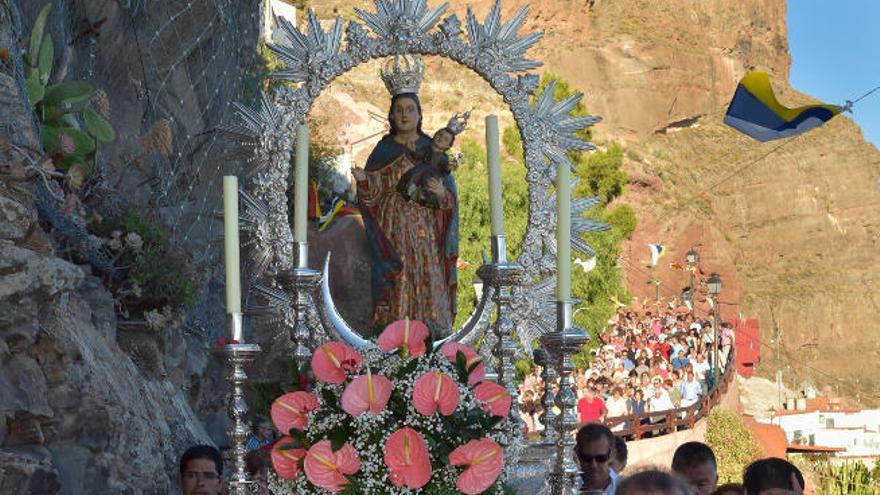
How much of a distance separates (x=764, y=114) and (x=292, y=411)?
9.61m

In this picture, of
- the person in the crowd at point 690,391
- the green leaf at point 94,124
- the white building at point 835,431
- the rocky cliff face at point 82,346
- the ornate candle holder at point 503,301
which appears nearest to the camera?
the ornate candle holder at point 503,301

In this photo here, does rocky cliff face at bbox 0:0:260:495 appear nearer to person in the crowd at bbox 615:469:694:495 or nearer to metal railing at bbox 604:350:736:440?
person in the crowd at bbox 615:469:694:495

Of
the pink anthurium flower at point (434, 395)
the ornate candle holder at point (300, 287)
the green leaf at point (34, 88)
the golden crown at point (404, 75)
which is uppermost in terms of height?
the green leaf at point (34, 88)

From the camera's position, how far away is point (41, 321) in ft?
22.4

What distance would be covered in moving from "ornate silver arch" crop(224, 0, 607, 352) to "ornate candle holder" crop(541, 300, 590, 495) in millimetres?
2983

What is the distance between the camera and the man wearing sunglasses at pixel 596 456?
6215mm

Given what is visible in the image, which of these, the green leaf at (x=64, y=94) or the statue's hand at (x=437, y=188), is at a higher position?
the green leaf at (x=64, y=94)

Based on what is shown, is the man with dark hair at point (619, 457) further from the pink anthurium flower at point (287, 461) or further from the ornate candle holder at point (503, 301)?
the pink anthurium flower at point (287, 461)

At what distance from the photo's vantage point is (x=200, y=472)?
586 centimetres

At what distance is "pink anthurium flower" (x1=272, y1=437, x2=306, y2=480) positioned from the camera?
4.45 metres

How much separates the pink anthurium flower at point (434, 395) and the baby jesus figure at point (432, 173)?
4.00m

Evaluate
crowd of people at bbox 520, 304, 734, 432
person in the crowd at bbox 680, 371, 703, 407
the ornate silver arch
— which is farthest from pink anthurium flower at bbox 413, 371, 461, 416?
person in the crowd at bbox 680, 371, 703, 407

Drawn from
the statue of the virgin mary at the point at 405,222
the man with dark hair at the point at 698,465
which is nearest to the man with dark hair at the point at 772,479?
the man with dark hair at the point at 698,465

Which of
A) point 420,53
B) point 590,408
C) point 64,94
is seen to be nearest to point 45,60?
point 64,94
